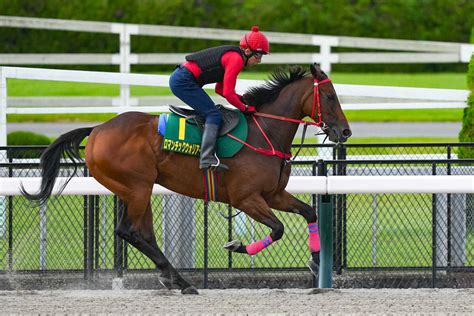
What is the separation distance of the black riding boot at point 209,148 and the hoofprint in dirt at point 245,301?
0.81 meters

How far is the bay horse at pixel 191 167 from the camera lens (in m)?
7.46

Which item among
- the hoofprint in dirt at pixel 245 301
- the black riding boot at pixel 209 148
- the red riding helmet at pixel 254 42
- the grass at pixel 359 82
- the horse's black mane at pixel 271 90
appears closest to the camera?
the hoofprint in dirt at pixel 245 301

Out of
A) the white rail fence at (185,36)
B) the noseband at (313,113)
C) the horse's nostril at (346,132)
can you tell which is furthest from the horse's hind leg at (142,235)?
the white rail fence at (185,36)

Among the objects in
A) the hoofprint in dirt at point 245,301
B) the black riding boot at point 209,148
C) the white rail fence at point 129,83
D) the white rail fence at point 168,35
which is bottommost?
the hoofprint in dirt at point 245,301

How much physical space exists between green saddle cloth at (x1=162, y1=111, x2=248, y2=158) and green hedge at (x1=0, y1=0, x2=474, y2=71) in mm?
15062

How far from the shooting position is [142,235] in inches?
299

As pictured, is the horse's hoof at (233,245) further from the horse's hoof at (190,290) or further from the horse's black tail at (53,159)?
the horse's black tail at (53,159)

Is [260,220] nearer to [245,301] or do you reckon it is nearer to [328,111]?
[245,301]

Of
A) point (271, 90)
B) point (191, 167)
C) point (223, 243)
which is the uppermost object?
point (271, 90)

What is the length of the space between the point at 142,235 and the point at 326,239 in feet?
3.85

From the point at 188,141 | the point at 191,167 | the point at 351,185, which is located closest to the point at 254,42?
the point at 188,141

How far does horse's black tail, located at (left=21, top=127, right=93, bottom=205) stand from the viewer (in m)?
7.58

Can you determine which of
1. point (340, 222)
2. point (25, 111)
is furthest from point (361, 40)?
point (340, 222)

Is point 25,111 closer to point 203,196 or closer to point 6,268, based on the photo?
point 6,268
